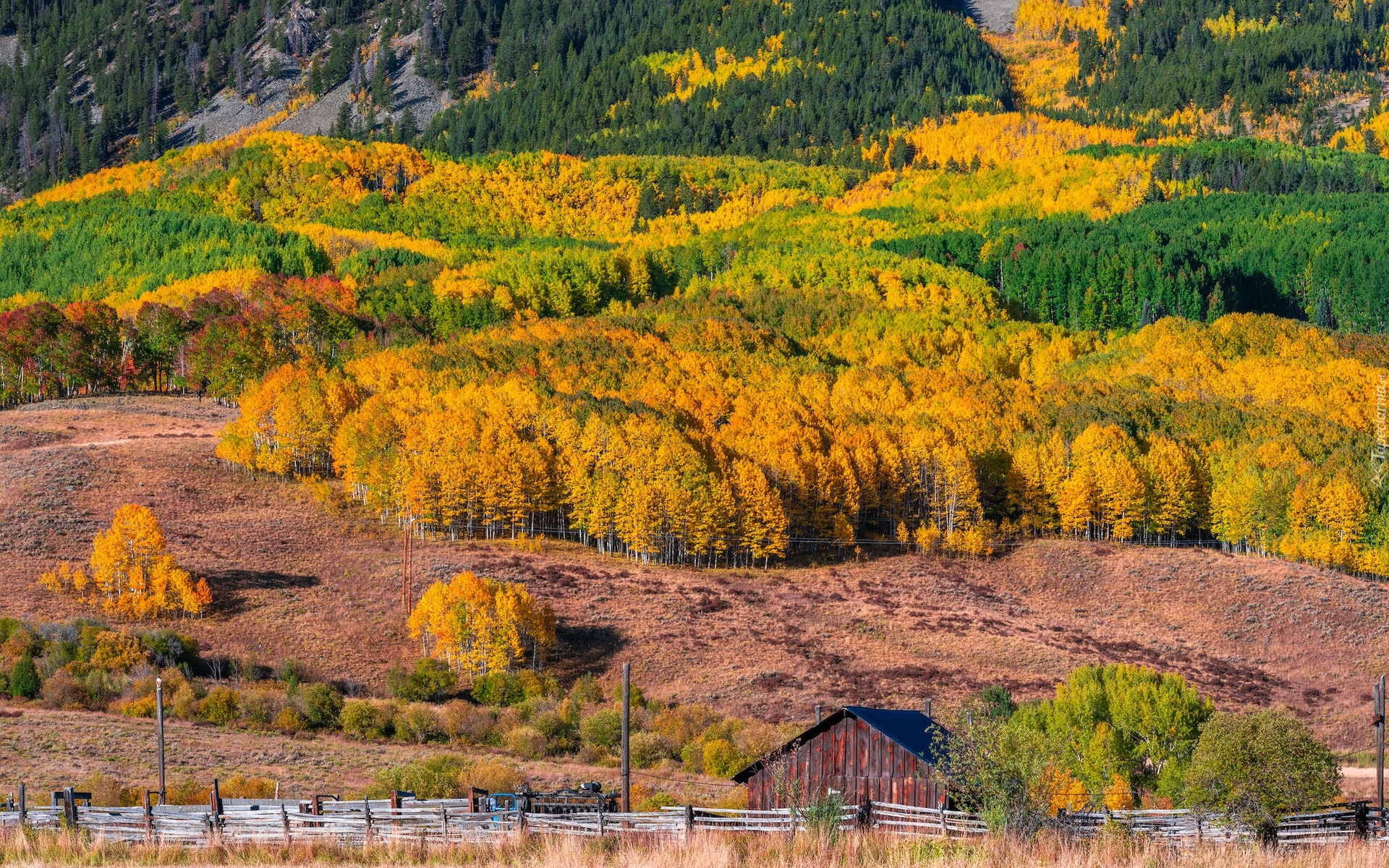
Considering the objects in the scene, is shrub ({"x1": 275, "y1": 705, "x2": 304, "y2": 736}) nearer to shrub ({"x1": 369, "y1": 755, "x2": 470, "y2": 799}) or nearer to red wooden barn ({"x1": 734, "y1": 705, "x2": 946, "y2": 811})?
shrub ({"x1": 369, "y1": 755, "x2": 470, "y2": 799})

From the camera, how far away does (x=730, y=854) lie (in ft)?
125

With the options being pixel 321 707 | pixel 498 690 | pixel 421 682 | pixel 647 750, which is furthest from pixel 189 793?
pixel 498 690

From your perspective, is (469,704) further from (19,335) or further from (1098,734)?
(19,335)

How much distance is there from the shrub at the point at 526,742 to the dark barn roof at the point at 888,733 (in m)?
26.7

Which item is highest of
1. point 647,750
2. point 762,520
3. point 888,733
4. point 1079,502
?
point 1079,502

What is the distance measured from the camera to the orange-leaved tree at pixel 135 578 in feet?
322

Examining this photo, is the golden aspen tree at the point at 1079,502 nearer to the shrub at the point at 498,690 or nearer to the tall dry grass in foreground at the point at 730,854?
the shrub at the point at 498,690

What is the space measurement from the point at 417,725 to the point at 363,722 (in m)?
2.56

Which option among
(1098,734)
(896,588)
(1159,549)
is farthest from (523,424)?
(1098,734)

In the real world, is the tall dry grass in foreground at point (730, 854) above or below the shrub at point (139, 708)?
above

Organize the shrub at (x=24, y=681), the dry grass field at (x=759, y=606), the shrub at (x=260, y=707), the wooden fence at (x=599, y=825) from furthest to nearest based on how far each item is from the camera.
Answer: the dry grass field at (x=759, y=606) < the shrub at (x=24, y=681) < the shrub at (x=260, y=707) < the wooden fence at (x=599, y=825)

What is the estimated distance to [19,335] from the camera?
170m

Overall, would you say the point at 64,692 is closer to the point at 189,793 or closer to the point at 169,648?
the point at 169,648

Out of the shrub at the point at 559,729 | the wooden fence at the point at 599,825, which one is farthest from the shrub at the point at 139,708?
the wooden fence at the point at 599,825
